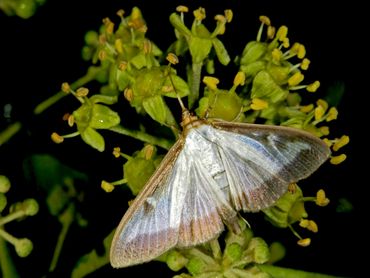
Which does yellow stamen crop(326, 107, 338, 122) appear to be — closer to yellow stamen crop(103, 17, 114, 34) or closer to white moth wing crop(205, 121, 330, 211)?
white moth wing crop(205, 121, 330, 211)

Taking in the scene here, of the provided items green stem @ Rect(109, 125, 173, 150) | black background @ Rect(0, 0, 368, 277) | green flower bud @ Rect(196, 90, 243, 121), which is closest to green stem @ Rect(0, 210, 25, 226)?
black background @ Rect(0, 0, 368, 277)

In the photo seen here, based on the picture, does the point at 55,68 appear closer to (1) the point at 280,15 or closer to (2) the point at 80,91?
(2) the point at 80,91

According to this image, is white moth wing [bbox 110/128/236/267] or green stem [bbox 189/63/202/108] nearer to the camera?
white moth wing [bbox 110/128/236/267]

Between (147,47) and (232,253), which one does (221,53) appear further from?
(232,253)

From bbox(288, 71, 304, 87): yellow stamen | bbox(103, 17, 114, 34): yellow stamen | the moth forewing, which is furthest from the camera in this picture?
bbox(103, 17, 114, 34): yellow stamen

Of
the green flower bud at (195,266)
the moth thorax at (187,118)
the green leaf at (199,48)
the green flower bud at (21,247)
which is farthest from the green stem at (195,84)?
the green flower bud at (21,247)

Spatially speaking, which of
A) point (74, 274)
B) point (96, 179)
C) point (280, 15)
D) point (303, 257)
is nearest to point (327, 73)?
point (280, 15)

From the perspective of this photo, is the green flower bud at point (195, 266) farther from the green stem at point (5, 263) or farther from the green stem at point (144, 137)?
the green stem at point (5, 263)
